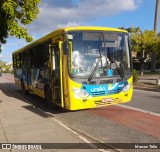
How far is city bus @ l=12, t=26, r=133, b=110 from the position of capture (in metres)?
9.69

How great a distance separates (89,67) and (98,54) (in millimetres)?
565

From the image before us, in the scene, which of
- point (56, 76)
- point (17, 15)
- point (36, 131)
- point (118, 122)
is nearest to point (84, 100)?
point (118, 122)

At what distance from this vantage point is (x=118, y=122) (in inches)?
360

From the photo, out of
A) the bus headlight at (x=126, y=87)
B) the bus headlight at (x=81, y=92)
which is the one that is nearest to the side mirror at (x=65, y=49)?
the bus headlight at (x=81, y=92)

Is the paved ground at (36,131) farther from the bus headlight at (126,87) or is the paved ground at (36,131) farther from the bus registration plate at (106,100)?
the bus headlight at (126,87)

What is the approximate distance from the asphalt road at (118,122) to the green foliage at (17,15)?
3.40 m

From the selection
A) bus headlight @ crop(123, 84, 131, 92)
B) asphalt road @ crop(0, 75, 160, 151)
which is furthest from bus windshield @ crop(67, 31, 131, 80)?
asphalt road @ crop(0, 75, 160, 151)

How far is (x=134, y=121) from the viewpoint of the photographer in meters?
9.17

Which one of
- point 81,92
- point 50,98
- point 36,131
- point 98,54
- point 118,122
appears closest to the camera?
point 36,131

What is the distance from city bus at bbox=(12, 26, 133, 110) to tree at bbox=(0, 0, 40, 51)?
4.95 ft

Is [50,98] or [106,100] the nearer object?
[106,100]

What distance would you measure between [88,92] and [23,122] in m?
2.28

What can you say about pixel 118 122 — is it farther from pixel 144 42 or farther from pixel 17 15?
pixel 144 42

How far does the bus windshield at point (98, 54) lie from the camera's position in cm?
974
